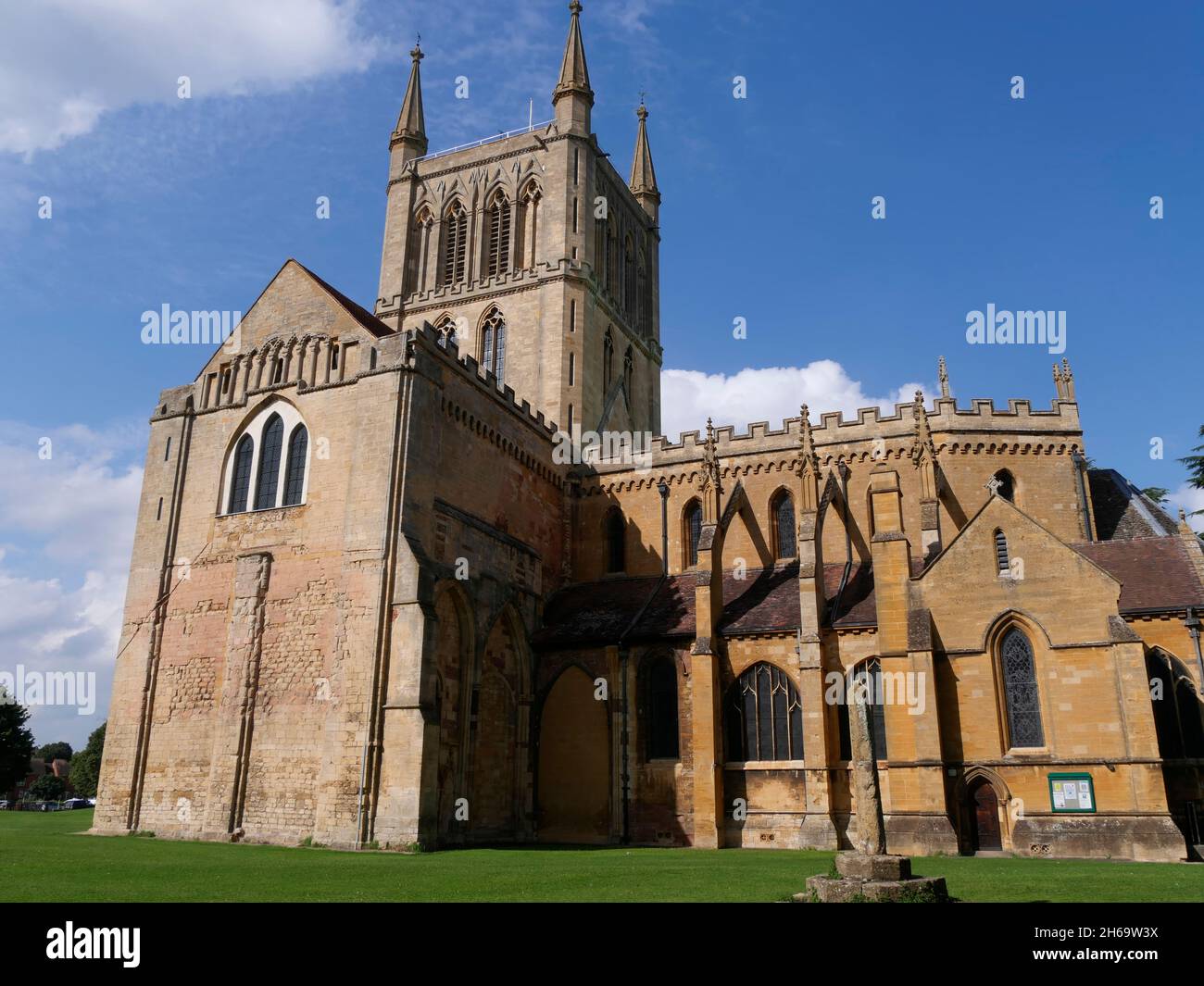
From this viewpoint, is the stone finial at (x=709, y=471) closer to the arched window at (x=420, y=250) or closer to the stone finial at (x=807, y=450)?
the stone finial at (x=807, y=450)

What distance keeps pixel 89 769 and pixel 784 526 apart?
269 feet

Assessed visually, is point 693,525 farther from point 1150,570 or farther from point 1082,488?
point 1150,570

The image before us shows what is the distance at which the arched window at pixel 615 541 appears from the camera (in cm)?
3603

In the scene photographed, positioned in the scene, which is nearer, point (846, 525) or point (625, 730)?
point (625, 730)

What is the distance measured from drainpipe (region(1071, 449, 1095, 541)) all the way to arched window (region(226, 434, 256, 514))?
26423mm

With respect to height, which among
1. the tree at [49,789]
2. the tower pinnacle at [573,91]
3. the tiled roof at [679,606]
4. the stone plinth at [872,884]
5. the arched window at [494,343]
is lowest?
the tree at [49,789]

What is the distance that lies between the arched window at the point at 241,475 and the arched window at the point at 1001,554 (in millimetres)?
21562

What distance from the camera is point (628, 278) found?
4966 cm

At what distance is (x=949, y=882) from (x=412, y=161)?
4296 centimetres

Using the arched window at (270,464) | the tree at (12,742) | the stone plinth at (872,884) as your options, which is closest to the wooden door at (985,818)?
the stone plinth at (872,884)

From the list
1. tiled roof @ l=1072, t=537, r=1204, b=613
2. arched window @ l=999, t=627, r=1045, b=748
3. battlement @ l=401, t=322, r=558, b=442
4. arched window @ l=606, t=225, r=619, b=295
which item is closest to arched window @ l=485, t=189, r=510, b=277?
arched window @ l=606, t=225, r=619, b=295

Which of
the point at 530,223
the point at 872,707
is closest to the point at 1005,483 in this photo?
the point at 872,707
